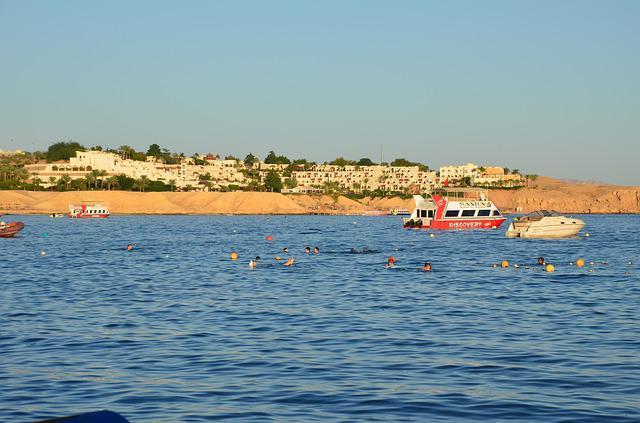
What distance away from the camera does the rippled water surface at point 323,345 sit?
18297mm

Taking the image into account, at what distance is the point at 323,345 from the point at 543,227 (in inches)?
2842

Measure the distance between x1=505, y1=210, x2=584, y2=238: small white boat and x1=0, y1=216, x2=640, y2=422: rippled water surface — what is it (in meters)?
39.5

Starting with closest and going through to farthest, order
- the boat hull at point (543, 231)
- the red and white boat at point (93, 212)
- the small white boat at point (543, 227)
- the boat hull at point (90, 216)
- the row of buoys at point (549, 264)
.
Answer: the row of buoys at point (549, 264), the small white boat at point (543, 227), the boat hull at point (543, 231), the red and white boat at point (93, 212), the boat hull at point (90, 216)

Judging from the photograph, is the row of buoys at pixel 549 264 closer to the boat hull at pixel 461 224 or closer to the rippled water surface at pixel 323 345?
the rippled water surface at pixel 323 345

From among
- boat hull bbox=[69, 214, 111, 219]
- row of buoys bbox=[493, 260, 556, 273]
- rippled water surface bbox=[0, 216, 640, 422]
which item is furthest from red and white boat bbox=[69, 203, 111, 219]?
row of buoys bbox=[493, 260, 556, 273]

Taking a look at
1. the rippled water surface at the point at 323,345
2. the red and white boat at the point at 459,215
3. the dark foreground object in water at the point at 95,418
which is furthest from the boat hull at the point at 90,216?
the dark foreground object in water at the point at 95,418

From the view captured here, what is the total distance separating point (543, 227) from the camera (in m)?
93.6

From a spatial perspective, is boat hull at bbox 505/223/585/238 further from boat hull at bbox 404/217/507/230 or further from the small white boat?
boat hull at bbox 404/217/507/230

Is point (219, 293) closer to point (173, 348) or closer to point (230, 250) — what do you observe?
point (173, 348)

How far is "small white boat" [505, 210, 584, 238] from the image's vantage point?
9350 centimetres

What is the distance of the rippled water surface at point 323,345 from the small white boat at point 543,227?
130 ft

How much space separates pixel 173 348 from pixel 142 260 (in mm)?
41727

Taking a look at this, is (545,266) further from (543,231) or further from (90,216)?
(90,216)

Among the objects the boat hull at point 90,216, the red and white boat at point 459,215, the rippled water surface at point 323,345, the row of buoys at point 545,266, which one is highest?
the red and white boat at point 459,215
